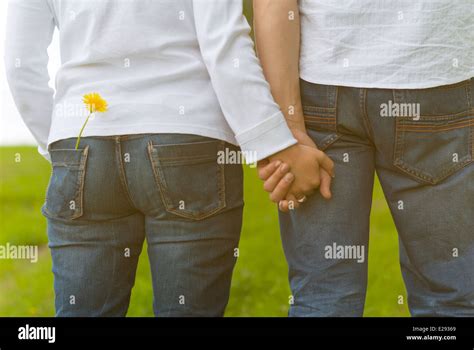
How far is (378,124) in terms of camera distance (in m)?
1.59

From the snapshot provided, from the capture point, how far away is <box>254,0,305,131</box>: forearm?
1592 millimetres

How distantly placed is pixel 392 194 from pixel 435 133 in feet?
0.52

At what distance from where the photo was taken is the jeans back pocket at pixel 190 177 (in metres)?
1.55

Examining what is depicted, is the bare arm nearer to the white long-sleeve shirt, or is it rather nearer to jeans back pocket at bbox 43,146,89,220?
the white long-sleeve shirt

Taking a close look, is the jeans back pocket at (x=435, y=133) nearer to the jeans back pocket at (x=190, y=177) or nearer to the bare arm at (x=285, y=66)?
the bare arm at (x=285, y=66)

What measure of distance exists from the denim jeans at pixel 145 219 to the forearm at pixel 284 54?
157 mm

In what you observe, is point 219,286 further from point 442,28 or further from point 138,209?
point 442,28

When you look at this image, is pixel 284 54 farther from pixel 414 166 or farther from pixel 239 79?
pixel 414 166

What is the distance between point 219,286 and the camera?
1.65 metres

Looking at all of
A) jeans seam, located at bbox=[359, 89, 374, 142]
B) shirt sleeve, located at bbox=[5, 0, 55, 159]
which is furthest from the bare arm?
shirt sleeve, located at bbox=[5, 0, 55, 159]

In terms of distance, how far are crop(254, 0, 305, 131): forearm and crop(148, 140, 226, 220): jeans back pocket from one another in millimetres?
164

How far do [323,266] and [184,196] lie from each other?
13.3 inches

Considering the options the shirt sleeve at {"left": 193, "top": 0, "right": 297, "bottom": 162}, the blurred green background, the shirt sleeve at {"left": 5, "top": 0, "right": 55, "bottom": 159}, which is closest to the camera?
the shirt sleeve at {"left": 193, "top": 0, "right": 297, "bottom": 162}

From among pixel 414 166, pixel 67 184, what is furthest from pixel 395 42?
pixel 67 184
